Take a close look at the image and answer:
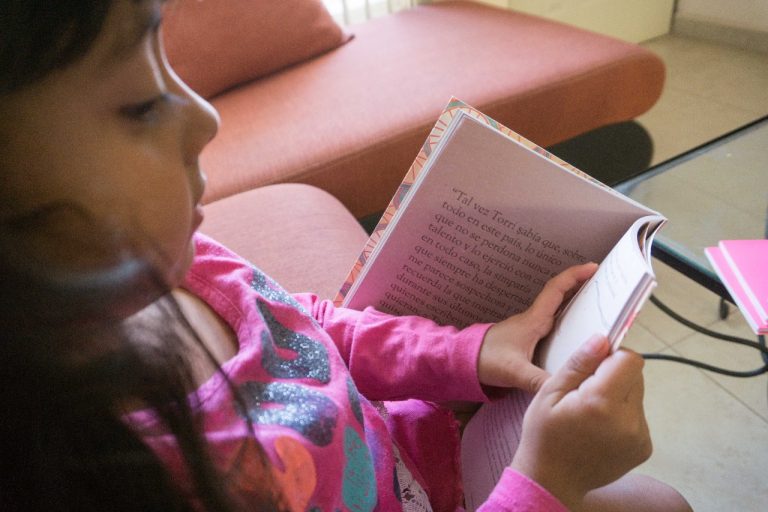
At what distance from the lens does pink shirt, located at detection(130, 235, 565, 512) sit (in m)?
0.41

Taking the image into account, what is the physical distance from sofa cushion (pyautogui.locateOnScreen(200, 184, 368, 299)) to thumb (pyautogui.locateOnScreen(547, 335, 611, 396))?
337 mm

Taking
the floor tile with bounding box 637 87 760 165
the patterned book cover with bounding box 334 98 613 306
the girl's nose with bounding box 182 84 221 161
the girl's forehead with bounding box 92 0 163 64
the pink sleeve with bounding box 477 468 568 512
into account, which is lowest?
the floor tile with bounding box 637 87 760 165

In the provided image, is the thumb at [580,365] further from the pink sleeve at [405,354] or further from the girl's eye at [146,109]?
the girl's eye at [146,109]

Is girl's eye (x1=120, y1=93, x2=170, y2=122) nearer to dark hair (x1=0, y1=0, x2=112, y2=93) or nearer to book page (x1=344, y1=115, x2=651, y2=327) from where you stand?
dark hair (x1=0, y1=0, x2=112, y2=93)

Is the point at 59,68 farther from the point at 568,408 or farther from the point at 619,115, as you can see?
the point at 619,115

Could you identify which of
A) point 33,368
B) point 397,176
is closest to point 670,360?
point 397,176

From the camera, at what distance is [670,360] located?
3.43 ft

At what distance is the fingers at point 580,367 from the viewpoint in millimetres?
384

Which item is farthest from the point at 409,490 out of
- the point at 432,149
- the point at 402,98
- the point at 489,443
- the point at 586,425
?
the point at 402,98

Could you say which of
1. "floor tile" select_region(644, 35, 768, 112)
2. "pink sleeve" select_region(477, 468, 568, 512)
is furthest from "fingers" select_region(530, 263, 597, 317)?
"floor tile" select_region(644, 35, 768, 112)

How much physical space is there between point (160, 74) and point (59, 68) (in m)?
0.06

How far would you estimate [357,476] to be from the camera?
17.9 inches

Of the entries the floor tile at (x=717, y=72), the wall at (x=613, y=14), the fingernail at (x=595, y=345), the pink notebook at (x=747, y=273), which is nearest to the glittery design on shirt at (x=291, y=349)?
the fingernail at (x=595, y=345)

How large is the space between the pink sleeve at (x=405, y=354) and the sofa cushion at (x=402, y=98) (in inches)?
19.4
